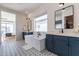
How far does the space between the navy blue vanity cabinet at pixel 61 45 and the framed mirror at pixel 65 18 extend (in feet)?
2.08

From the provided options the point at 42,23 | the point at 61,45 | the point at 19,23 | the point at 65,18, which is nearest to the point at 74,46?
the point at 61,45

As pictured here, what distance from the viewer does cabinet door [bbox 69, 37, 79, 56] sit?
9.18ft

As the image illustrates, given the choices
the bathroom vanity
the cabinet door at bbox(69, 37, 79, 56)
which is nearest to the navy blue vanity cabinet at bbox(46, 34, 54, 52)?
the bathroom vanity

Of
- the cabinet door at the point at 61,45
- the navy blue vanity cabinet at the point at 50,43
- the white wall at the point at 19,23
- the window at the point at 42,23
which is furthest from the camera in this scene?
the white wall at the point at 19,23

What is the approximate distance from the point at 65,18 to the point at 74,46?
1.56m

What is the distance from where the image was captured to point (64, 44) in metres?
3.38

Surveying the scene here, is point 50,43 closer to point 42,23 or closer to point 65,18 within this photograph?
point 65,18

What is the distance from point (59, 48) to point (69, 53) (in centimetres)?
61

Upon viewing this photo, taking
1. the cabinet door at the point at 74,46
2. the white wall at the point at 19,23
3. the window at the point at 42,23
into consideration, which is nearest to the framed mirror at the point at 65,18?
the cabinet door at the point at 74,46

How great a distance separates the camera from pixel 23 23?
9.72 m

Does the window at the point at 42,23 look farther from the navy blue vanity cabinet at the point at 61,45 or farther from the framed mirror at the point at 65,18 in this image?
the navy blue vanity cabinet at the point at 61,45

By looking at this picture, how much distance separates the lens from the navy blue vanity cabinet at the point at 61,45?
131 inches

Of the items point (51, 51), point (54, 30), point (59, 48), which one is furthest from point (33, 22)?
point (59, 48)

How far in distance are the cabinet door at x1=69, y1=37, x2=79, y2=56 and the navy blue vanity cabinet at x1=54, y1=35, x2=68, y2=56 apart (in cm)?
22
